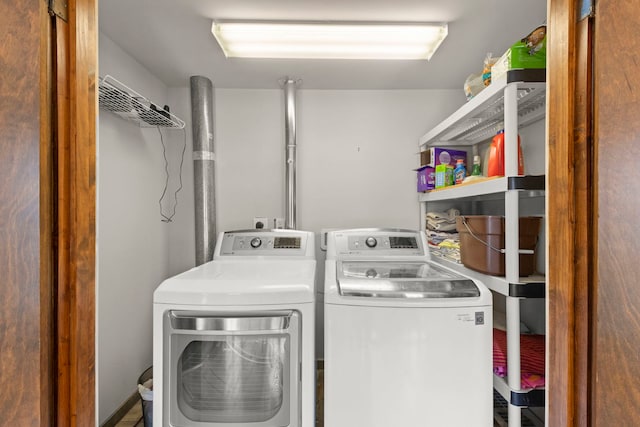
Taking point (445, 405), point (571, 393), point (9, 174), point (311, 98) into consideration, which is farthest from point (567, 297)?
point (311, 98)

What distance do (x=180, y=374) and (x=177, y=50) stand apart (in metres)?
1.91

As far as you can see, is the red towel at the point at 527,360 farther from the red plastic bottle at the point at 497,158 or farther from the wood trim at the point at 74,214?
the wood trim at the point at 74,214

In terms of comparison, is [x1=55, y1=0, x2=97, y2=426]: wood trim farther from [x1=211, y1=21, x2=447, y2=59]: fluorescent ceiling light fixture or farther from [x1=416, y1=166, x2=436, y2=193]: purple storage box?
[x1=416, y1=166, x2=436, y2=193]: purple storage box

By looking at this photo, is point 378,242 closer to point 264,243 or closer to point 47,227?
point 264,243

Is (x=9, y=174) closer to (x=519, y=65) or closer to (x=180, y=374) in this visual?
(x=180, y=374)

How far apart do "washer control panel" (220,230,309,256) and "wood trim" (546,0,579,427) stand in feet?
4.95

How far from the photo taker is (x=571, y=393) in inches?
29.6

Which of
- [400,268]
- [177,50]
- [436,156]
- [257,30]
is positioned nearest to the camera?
[257,30]

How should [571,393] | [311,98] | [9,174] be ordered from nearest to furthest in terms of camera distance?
[9,174]
[571,393]
[311,98]

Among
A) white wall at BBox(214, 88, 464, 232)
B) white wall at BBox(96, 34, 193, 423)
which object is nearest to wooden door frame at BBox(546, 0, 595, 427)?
white wall at BBox(214, 88, 464, 232)

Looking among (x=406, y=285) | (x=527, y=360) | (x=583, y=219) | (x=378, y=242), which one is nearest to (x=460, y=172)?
(x=378, y=242)

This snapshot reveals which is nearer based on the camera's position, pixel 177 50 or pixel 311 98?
pixel 177 50

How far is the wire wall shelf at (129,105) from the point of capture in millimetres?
1587

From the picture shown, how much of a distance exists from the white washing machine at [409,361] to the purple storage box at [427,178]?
1142 millimetres
